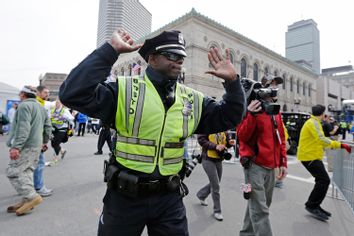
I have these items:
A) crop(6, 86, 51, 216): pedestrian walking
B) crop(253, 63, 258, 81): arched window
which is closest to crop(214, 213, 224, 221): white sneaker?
crop(6, 86, 51, 216): pedestrian walking

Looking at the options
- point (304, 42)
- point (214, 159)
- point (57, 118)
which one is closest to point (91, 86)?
point (214, 159)

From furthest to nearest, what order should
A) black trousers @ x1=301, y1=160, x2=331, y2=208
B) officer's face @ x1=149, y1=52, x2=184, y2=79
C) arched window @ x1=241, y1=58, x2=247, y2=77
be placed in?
arched window @ x1=241, y1=58, x2=247, y2=77
black trousers @ x1=301, y1=160, x2=331, y2=208
officer's face @ x1=149, y1=52, x2=184, y2=79

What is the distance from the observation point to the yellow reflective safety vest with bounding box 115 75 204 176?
5.01 ft

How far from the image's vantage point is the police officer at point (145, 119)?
1.44 m

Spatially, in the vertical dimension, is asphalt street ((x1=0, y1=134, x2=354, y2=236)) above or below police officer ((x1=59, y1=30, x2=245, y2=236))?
below

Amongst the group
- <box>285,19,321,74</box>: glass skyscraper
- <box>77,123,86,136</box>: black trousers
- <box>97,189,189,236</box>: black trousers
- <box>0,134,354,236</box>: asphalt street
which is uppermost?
<box>285,19,321,74</box>: glass skyscraper

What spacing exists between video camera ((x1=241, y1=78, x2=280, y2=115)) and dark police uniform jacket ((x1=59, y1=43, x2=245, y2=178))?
27 centimetres

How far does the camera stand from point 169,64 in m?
1.69

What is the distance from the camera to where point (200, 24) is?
81.5ft

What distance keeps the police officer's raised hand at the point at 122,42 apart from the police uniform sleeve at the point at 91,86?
33 mm

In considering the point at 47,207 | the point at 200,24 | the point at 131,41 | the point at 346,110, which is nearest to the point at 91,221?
the point at 47,207

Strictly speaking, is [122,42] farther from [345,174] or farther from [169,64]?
[345,174]

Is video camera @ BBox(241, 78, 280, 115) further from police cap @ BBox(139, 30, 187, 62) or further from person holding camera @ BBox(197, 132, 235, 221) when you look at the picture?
person holding camera @ BBox(197, 132, 235, 221)

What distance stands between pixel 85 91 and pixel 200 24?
25.7 metres
